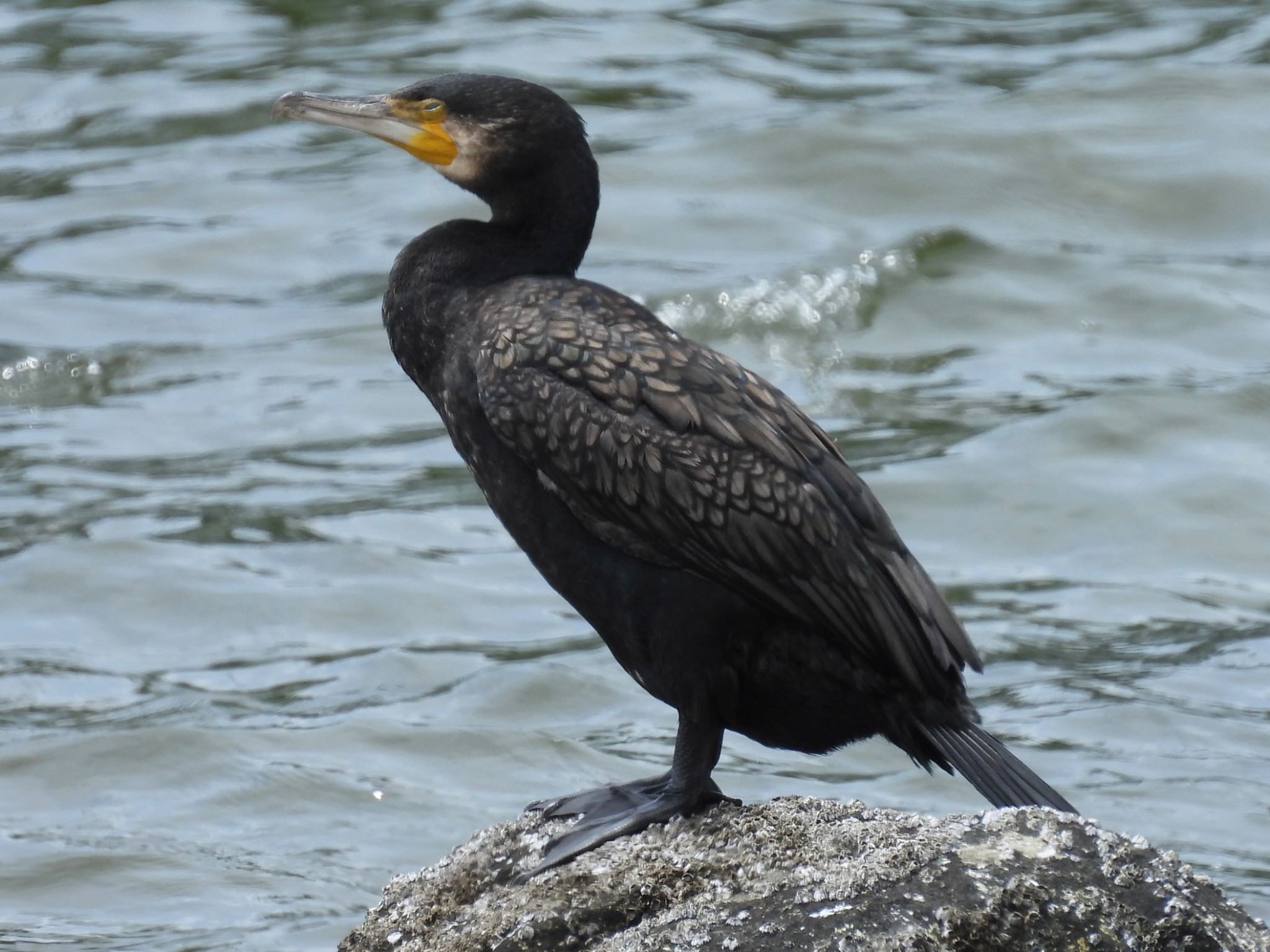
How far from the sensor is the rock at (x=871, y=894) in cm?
391

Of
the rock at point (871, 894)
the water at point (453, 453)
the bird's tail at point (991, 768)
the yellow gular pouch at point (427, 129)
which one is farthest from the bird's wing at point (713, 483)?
the water at point (453, 453)

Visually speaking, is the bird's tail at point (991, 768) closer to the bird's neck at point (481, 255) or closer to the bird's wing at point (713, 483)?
the bird's wing at point (713, 483)

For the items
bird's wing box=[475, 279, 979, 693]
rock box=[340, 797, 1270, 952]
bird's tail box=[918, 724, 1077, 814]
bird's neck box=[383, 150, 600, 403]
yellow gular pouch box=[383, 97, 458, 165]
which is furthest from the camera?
yellow gular pouch box=[383, 97, 458, 165]

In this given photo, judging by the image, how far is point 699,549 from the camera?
4684 mm

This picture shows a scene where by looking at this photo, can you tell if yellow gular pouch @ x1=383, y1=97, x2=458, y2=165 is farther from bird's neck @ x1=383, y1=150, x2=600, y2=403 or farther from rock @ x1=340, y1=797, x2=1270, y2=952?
rock @ x1=340, y1=797, x2=1270, y2=952

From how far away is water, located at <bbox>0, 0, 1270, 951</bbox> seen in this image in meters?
8.41

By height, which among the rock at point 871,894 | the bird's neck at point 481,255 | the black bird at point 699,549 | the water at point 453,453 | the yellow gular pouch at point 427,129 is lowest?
the water at point 453,453

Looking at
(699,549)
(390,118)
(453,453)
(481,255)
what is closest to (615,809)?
(699,549)

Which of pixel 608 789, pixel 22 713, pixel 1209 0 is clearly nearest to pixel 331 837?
pixel 22 713

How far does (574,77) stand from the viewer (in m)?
15.5

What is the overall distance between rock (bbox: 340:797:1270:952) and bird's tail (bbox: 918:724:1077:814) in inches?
11.1

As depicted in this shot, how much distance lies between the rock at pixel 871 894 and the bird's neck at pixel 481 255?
1.31 meters

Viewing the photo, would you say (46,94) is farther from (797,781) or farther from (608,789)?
(608,789)

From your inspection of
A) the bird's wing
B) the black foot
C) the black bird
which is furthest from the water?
the bird's wing
